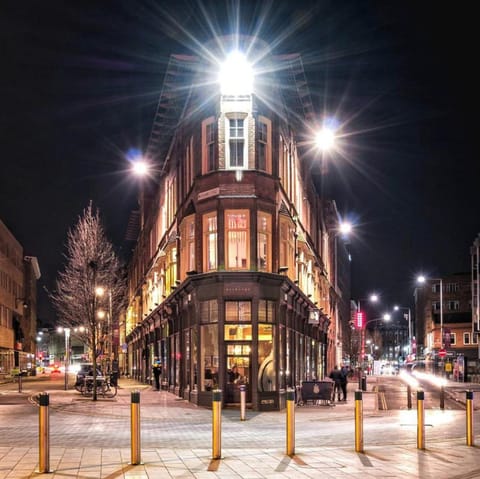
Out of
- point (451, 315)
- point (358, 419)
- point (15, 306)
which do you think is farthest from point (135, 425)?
point (451, 315)

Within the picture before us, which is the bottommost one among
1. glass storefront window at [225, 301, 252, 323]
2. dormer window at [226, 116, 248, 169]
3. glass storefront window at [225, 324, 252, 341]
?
glass storefront window at [225, 324, 252, 341]

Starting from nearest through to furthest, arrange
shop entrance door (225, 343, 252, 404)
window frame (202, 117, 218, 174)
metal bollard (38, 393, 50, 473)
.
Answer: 1. metal bollard (38, 393, 50, 473)
2. shop entrance door (225, 343, 252, 404)
3. window frame (202, 117, 218, 174)

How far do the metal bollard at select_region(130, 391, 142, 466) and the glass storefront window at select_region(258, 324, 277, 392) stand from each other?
51.3ft

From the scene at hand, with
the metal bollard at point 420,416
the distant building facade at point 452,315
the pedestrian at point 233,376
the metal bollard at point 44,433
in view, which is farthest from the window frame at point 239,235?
the distant building facade at point 452,315

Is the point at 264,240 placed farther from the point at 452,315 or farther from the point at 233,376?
the point at 452,315

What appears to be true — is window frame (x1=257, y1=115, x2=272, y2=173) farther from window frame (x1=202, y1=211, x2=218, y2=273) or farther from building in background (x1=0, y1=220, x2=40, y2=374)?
building in background (x1=0, y1=220, x2=40, y2=374)

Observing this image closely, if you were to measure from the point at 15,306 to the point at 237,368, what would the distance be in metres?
78.7

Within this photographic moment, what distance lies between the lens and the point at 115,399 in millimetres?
34781

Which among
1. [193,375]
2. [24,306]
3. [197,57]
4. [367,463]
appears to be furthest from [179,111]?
[24,306]

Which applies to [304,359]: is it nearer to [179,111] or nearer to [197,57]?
[179,111]

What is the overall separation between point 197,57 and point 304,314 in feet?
45.3

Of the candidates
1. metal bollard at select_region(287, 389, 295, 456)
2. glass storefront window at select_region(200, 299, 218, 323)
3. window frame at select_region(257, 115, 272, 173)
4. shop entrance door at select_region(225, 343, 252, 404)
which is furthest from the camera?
window frame at select_region(257, 115, 272, 173)

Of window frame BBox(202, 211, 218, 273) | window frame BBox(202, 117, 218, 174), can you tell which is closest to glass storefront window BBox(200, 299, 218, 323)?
window frame BBox(202, 211, 218, 273)

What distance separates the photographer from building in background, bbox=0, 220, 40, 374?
89.9 m
